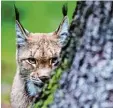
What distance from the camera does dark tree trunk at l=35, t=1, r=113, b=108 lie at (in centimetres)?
221

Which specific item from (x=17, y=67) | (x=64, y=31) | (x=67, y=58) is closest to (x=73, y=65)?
(x=67, y=58)

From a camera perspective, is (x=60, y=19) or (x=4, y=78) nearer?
(x=60, y=19)

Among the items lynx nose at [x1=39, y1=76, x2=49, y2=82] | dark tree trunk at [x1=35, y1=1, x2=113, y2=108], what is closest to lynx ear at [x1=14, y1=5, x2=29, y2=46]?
lynx nose at [x1=39, y1=76, x2=49, y2=82]

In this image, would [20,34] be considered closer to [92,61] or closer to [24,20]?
[24,20]

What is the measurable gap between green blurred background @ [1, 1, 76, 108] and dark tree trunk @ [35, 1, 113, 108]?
925 mm

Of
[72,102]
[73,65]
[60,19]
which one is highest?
[60,19]

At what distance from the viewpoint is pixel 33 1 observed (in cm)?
337

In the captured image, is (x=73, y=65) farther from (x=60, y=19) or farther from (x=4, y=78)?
(x=4, y=78)

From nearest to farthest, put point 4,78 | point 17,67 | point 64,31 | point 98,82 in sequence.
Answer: point 98,82 → point 64,31 → point 17,67 → point 4,78

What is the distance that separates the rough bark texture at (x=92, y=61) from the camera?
7.23ft

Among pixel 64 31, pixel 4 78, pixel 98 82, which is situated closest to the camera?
pixel 98 82

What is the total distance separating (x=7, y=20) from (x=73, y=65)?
124 cm

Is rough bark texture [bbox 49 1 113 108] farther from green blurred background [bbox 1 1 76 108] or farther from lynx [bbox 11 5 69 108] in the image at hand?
green blurred background [bbox 1 1 76 108]

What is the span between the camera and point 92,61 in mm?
2234
